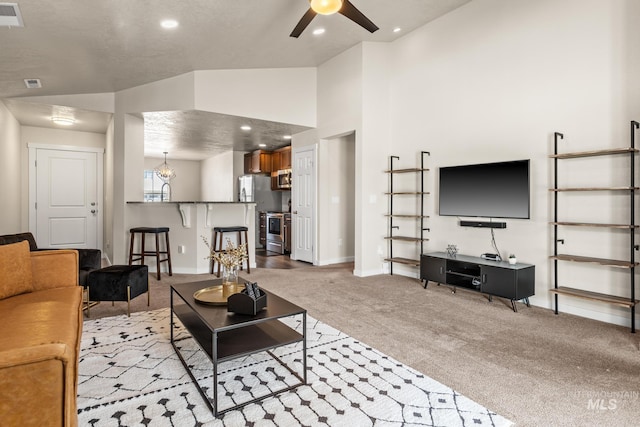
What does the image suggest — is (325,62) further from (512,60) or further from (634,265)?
(634,265)

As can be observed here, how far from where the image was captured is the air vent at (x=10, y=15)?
308 centimetres

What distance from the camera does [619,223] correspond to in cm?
322

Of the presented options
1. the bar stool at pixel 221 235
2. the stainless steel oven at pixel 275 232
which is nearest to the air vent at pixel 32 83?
the bar stool at pixel 221 235

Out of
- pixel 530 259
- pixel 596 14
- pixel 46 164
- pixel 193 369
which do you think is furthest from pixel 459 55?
pixel 46 164

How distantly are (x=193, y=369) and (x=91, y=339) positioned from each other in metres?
1.09

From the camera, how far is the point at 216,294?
2.40m

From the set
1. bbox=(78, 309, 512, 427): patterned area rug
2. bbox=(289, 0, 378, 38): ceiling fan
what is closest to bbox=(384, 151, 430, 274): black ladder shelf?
bbox=(289, 0, 378, 38): ceiling fan

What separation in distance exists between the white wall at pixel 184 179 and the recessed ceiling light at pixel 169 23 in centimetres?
820

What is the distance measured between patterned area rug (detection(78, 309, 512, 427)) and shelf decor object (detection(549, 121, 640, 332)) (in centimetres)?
206

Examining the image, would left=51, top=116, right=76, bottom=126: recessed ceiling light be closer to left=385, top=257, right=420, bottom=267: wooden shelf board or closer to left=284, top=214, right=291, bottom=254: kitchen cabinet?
left=284, top=214, right=291, bottom=254: kitchen cabinet

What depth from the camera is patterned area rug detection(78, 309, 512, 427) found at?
1787mm

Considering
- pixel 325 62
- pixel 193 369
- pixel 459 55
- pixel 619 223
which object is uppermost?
pixel 325 62

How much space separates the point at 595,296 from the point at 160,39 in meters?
5.16

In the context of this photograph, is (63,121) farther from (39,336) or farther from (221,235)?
(39,336)
